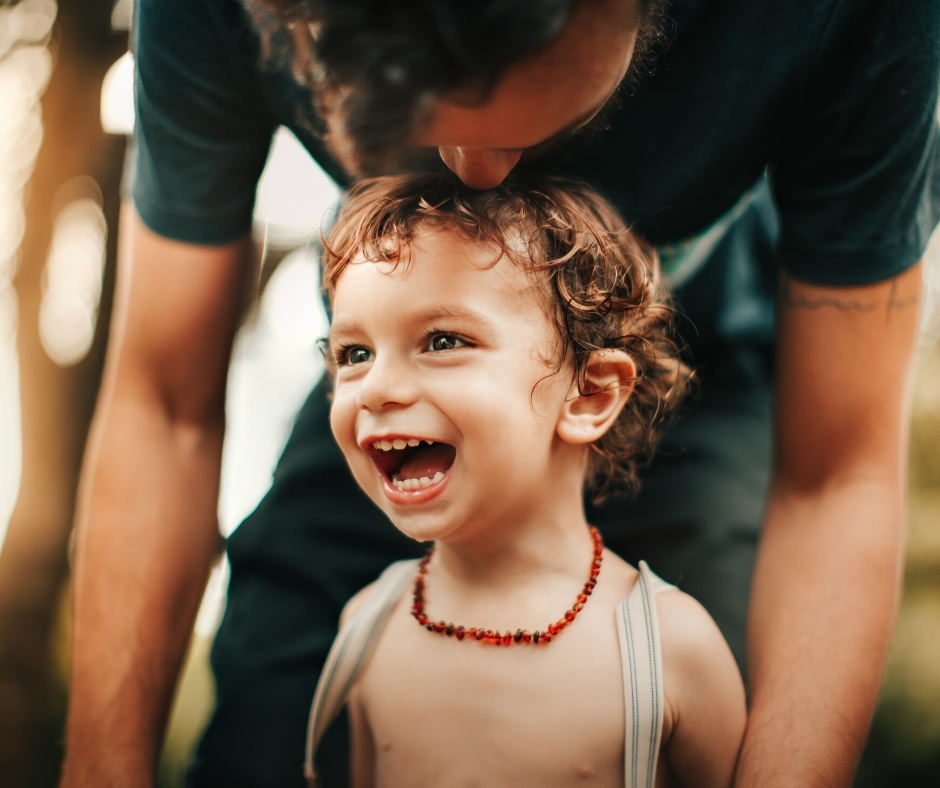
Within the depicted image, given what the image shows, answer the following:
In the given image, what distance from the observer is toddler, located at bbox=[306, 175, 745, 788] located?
2.60ft

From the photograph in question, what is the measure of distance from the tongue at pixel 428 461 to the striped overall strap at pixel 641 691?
282 mm

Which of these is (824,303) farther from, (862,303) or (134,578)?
(134,578)

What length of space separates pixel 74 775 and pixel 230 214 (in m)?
0.86

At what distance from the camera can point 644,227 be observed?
109cm

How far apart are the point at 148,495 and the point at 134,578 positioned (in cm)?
13

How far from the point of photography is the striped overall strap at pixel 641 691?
79 cm

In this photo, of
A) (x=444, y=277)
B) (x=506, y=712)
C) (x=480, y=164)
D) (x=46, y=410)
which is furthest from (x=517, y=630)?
(x=46, y=410)

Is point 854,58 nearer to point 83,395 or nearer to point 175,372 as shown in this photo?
point 175,372

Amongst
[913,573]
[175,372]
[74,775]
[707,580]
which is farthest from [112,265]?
[913,573]

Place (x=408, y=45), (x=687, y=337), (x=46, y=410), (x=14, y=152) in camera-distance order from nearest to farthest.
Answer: (x=408, y=45), (x=687, y=337), (x=14, y=152), (x=46, y=410)

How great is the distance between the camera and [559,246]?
884 millimetres

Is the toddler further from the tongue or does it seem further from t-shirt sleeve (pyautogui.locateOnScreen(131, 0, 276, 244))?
t-shirt sleeve (pyautogui.locateOnScreen(131, 0, 276, 244))

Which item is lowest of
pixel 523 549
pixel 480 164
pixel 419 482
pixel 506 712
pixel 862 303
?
pixel 506 712

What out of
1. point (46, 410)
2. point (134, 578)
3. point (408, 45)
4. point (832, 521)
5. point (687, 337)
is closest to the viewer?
point (408, 45)
